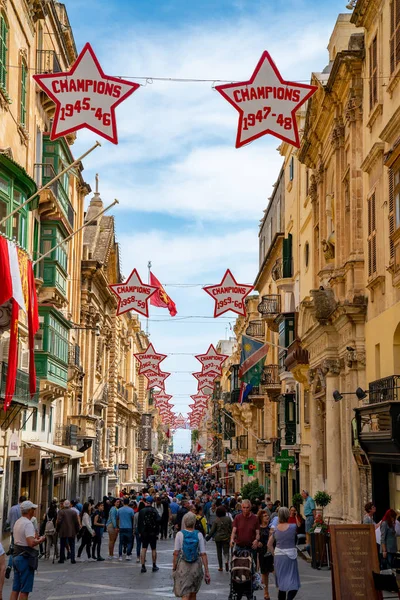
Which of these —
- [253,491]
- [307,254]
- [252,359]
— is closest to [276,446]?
[253,491]

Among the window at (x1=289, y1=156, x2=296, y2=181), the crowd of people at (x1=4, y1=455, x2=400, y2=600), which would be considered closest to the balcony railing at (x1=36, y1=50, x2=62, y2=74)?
the window at (x1=289, y1=156, x2=296, y2=181)

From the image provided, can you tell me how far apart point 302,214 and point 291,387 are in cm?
809

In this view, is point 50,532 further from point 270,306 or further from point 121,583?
point 270,306

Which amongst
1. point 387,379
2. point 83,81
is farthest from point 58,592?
point 83,81

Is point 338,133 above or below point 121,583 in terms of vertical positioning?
above

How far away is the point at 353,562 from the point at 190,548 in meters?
2.27

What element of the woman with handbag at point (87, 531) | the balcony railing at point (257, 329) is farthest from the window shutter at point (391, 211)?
the balcony railing at point (257, 329)

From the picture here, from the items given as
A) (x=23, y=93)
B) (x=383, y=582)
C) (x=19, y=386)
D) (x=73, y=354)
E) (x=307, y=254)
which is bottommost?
(x=383, y=582)

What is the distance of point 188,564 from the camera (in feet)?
42.7

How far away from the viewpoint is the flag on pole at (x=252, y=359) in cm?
3912

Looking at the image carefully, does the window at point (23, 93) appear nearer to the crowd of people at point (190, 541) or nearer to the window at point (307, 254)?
the window at point (307, 254)

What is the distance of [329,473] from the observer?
25.4 metres

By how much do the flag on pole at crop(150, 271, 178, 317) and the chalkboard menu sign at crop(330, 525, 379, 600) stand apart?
21.7 m

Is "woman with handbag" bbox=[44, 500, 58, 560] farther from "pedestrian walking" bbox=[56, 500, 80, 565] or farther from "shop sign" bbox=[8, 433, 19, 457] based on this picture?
"shop sign" bbox=[8, 433, 19, 457]
